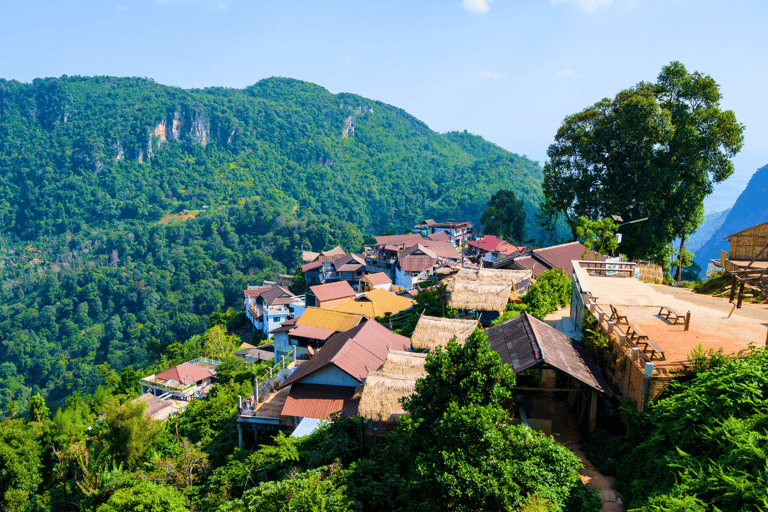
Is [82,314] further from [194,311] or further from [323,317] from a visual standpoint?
[323,317]

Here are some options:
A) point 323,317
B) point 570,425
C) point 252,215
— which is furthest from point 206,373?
point 252,215

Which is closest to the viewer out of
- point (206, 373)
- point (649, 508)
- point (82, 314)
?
point (649, 508)

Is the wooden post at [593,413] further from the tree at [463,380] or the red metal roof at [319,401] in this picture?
the red metal roof at [319,401]

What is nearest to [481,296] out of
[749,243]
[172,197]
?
[749,243]

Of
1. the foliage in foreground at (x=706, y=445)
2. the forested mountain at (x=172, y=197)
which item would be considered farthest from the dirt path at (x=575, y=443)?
the forested mountain at (x=172, y=197)

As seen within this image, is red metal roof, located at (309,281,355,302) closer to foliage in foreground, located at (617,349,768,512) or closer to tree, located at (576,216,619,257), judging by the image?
tree, located at (576,216,619,257)

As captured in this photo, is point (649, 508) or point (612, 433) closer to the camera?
point (649, 508)

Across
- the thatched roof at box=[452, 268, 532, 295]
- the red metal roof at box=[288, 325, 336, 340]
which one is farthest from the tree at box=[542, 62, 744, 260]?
the red metal roof at box=[288, 325, 336, 340]
